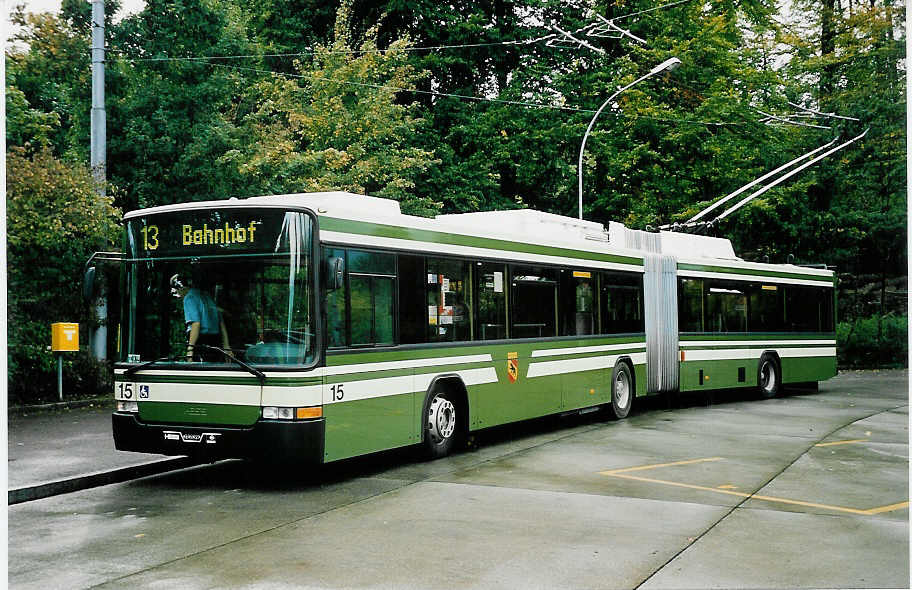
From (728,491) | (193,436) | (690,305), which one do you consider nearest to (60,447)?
(193,436)

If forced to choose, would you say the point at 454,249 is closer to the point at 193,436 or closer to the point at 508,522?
the point at 193,436

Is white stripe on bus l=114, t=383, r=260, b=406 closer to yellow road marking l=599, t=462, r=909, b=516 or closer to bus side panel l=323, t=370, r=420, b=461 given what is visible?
bus side panel l=323, t=370, r=420, b=461

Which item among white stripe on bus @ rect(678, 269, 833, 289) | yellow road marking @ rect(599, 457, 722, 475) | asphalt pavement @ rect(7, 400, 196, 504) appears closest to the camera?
asphalt pavement @ rect(7, 400, 196, 504)

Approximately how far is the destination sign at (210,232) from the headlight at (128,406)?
1556mm

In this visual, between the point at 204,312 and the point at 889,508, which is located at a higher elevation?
the point at 204,312

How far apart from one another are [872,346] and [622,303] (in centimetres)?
1976

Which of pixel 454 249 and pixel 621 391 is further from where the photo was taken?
pixel 621 391

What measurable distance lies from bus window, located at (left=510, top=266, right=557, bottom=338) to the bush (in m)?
21.9

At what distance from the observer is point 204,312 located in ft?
33.9

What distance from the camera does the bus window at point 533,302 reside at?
1431 cm

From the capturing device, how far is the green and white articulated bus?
33.1 feet

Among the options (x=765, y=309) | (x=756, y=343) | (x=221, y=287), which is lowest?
(x=756, y=343)

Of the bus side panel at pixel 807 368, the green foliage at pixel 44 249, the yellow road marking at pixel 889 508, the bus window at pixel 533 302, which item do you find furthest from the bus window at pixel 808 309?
the green foliage at pixel 44 249

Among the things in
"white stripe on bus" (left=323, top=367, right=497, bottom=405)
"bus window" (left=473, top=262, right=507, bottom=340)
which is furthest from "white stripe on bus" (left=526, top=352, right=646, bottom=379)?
"white stripe on bus" (left=323, top=367, right=497, bottom=405)
